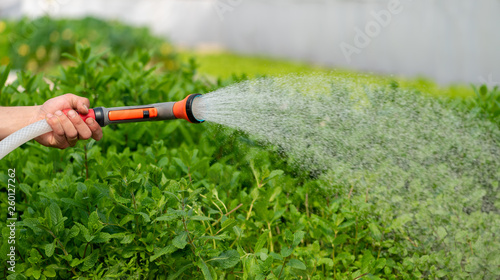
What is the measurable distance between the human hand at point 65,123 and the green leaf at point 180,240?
56 cm

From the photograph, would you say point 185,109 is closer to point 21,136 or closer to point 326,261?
point 21,136

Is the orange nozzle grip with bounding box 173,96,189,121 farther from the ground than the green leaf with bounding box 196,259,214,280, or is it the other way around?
the orange nozzle grip with bounding box 173,96,189,121

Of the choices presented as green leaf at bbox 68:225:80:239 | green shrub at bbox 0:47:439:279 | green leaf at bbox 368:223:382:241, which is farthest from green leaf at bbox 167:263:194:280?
green leaf at bbox 368:223:382:241

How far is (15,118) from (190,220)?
0.80 metres

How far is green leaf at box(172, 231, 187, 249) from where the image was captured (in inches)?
63.8

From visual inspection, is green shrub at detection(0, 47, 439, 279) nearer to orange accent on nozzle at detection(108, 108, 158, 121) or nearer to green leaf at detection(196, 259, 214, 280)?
green leaf at detection(196, 259, 214, 280)

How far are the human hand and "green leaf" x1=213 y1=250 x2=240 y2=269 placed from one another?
2.22 ft

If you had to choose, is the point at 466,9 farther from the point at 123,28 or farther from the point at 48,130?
the point at 48,130

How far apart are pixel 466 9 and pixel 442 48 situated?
668 millimetres

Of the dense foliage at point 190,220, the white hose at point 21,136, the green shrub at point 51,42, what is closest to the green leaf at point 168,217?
the dense foliage at point 190,220

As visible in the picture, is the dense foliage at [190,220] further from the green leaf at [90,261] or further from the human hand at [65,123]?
the human hand at [65,123]

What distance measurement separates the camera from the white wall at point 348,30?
760cm

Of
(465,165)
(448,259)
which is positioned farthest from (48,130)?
(465,165)

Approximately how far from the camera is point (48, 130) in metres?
1.86
